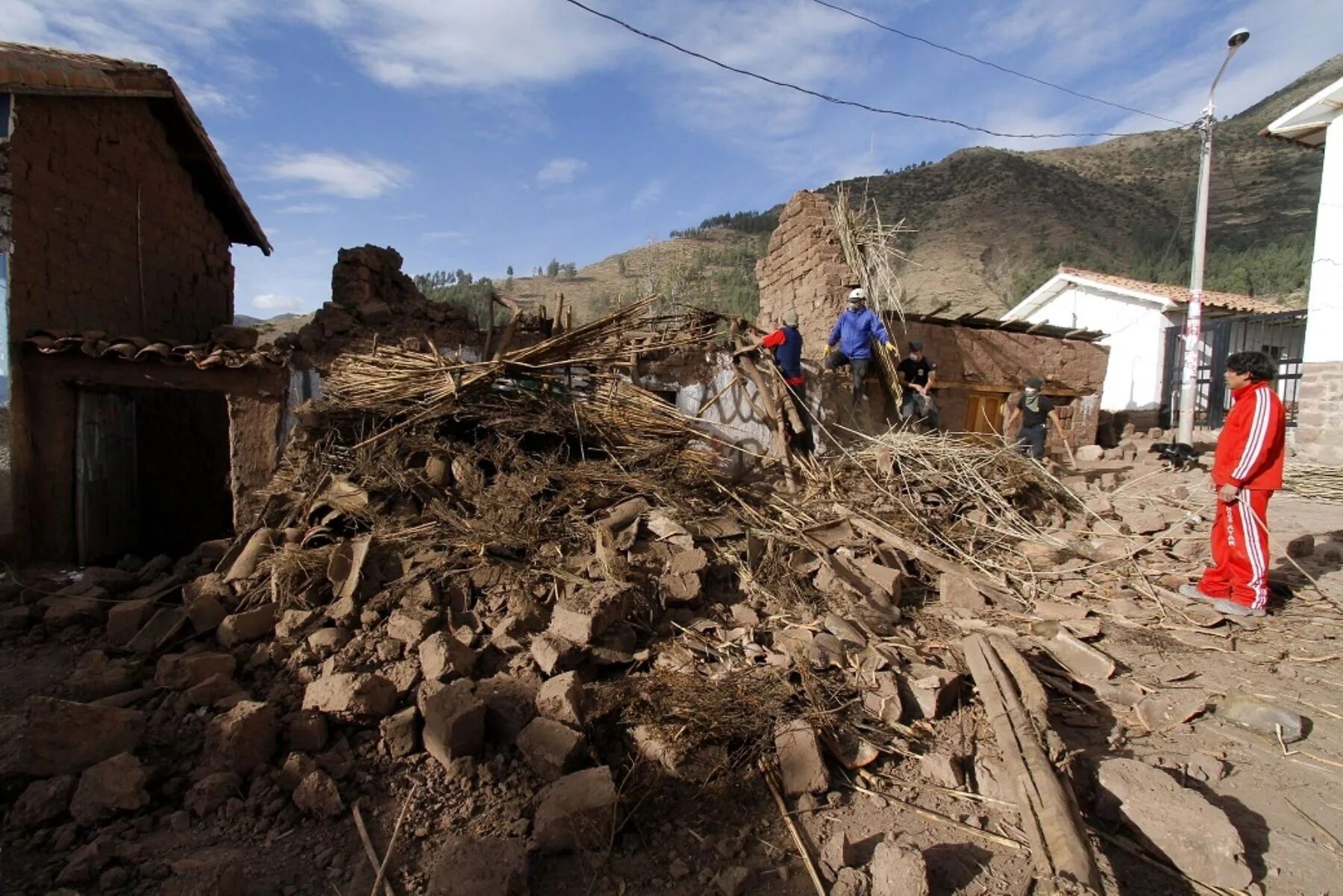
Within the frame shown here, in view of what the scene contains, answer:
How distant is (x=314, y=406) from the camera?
578 cm

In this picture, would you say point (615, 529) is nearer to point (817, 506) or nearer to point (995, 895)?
point (817, 506)

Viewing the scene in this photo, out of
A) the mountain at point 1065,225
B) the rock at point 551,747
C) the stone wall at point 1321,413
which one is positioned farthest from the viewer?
the mountain at point 1065,225

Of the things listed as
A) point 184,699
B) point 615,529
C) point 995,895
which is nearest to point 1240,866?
point 995,895

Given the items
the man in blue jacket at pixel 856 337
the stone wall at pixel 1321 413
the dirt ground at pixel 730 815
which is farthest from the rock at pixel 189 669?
the stone wall at pixel 1321 413

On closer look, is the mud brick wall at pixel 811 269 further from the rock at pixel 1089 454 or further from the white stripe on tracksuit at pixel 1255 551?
the rock at pixel 1089 454

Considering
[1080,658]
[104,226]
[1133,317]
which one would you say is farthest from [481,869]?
[1133,317]

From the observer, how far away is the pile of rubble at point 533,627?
9.88 feet

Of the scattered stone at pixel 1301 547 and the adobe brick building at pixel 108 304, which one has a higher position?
the adobe brick building at pixel 108 304

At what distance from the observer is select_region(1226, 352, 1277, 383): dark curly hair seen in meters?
4.95

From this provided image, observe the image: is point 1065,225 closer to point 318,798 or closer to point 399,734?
point 399,734

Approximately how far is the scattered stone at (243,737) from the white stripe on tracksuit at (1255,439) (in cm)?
661

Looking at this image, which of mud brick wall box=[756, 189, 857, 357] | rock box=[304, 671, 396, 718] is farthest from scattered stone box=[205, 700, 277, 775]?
mud brick wall box=[756, 189, 857, 357]

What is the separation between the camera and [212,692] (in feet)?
11.9

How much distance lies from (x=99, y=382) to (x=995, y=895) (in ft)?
26.5
